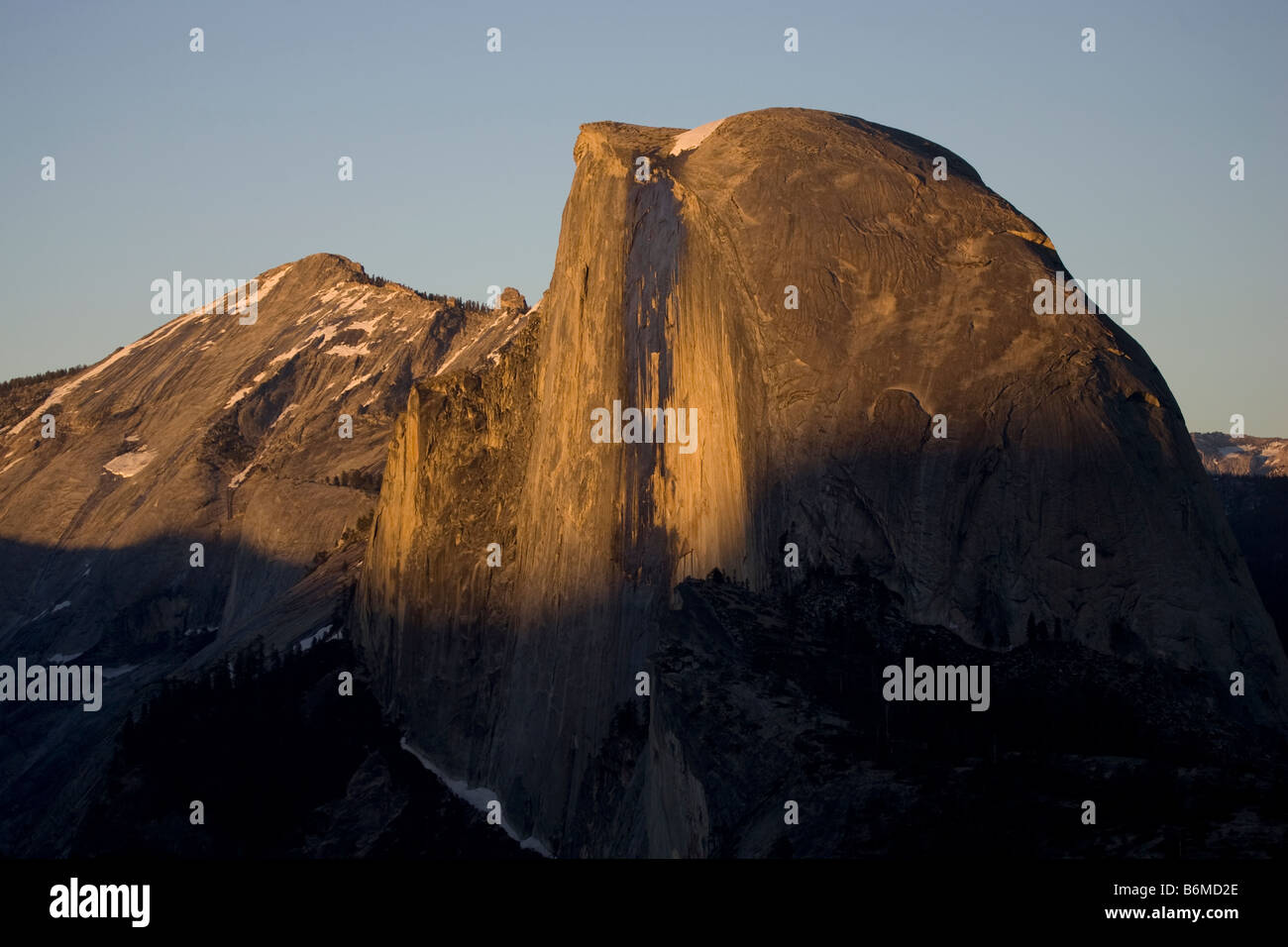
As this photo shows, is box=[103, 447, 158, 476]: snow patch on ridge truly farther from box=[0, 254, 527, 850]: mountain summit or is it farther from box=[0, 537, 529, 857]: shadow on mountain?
box=[0, 537, 529, 857]: shadow on mountain

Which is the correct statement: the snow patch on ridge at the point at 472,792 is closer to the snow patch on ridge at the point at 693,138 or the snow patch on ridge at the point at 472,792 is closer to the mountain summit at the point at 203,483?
the mountain summit at the point at 203,483

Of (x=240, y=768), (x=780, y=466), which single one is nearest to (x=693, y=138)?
(x=780, y=466)

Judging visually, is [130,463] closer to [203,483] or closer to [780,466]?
[203,483]

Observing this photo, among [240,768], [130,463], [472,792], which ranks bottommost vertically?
[240,768]

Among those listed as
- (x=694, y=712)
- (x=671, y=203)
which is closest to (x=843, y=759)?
(x=694, y=712)

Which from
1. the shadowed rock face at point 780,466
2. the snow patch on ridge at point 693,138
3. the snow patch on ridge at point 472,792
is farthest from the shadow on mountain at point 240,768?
the snow patch on ridge at point 693,138

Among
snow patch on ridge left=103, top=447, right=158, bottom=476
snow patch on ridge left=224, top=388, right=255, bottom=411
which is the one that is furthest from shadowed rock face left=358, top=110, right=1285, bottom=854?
snow patch on ridge left=103, top=447, right=158, bottom=476

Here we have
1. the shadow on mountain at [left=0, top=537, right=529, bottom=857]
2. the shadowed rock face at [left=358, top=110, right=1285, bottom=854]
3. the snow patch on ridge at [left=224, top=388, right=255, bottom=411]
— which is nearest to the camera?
the shadowed rock face at [left=358, top=110, right=1285, bottom=854]
